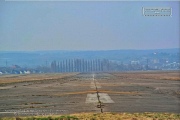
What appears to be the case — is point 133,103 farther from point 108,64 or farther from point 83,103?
point 108,64

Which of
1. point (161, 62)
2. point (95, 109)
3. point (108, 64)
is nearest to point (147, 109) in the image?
point (95, 109)

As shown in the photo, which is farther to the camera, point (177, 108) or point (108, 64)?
point (108, 64)

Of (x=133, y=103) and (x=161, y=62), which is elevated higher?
(x=161, y=62)

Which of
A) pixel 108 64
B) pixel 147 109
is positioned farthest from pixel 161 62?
pixel 147 109

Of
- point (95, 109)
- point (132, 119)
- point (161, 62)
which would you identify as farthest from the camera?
point (161, 62)

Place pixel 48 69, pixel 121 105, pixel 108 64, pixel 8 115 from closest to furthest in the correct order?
pixel 8 115
pixel 121 105
pixel 108 64
pixel 48 69

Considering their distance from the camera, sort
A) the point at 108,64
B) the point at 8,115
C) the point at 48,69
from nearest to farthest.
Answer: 1. the point at 8,115
2. the point at 108,64
3. the point at 48,69

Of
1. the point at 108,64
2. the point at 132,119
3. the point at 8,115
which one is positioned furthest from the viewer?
the point at 108,64

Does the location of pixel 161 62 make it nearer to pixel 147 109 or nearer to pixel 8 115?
pixel 147 109

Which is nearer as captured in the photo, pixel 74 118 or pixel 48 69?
pixel 74 118
